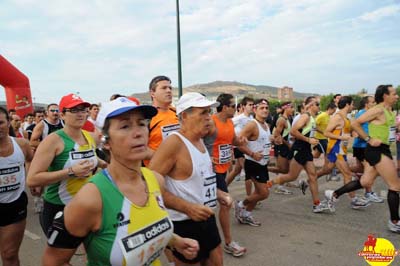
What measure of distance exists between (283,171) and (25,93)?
9.76 m

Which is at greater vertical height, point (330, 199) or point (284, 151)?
point (284, 151)

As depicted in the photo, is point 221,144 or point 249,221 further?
point 249,221

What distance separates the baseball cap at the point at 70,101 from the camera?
9.70ft

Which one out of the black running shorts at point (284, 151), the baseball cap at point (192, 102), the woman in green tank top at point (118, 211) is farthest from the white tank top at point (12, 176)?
the black running shorts at point (284, 151)

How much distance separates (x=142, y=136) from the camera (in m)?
1.53

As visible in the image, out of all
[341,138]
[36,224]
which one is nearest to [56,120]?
[36,224]

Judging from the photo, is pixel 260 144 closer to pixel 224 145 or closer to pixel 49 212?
pixel 224 145

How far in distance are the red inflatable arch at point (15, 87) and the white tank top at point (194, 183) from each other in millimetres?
11119

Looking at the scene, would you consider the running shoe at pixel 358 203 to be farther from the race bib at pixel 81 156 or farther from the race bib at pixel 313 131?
the race bib at pixel 81 156

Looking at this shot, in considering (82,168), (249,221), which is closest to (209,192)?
(82,168)

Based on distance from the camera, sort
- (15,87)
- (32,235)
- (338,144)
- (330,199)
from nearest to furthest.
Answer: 1. (32,235)
2. (330,199)
3. (338,144)
4. (15,87)

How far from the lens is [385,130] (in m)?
4.53

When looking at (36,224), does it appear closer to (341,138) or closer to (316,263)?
(316,263)

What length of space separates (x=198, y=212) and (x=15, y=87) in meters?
11.6
